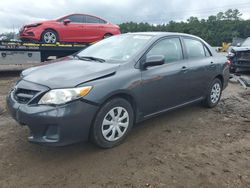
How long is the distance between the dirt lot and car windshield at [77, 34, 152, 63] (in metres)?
1.22

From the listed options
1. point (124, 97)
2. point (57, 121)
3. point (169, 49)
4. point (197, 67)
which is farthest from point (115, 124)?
point (197, 67)

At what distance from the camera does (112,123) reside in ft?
13.3

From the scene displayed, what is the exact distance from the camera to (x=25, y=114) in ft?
11.8

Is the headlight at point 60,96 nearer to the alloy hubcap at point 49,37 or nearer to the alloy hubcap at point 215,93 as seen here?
the alloy hubcap at point 215,93

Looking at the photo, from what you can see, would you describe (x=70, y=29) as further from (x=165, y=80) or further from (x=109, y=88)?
(x=109, y=88)

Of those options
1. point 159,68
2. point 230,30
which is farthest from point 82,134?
point 230,30

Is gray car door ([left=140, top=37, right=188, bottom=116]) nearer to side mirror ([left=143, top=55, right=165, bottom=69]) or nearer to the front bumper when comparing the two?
side mirror ([left=143, top=55, right=165, bottom=69])

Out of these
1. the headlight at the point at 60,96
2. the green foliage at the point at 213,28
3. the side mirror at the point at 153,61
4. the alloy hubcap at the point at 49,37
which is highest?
the green foliage at the point at 213,28

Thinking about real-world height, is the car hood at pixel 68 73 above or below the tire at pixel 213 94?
above

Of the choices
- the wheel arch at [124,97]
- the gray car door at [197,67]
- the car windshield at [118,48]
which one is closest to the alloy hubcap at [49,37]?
the car windshield at [118,48]

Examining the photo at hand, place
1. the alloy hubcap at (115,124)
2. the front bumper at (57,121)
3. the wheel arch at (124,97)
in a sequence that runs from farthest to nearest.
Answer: the alloy hubcap at (115,124)
the wheel arch at (124,97)
the front bumper at (57,121)

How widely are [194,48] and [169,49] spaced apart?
888 mm

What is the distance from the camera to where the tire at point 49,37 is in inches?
413

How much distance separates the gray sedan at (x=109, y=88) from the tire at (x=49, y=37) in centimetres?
574
